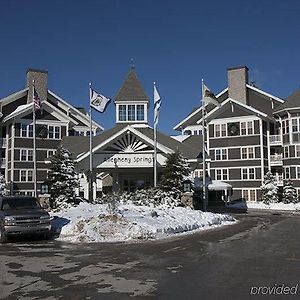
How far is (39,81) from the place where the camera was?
180ft

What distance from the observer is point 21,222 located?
55.6 feet

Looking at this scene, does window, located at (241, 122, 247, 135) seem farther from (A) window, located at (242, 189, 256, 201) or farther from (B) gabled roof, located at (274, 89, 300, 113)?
(A) window, located at (242, 189, 256, 201)

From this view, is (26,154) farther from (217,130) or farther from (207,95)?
(207,95)

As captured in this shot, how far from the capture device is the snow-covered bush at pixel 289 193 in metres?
47.0

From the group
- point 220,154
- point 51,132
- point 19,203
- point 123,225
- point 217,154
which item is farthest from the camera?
point 217,154

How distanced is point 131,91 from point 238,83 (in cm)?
2308

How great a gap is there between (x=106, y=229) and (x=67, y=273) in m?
7.53

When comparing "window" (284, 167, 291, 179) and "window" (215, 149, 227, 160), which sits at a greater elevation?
"window" (215, 149, 227, 160)

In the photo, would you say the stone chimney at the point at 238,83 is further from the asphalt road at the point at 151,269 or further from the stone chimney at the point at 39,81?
the asphalt road at the point at 151,269

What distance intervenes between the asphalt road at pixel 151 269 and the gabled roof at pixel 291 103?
36438mm

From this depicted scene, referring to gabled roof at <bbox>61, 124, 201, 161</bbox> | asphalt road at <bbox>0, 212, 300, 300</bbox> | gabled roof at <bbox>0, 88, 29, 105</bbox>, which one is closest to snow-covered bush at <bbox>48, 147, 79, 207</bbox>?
gabled roof at <bbox>61, 124, 201, 161</bbox>

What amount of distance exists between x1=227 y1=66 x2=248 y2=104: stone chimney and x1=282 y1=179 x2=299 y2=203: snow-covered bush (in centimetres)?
1345

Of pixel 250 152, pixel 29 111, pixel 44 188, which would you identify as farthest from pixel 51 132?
pixel 44 188

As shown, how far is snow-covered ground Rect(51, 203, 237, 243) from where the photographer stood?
57.3ft
